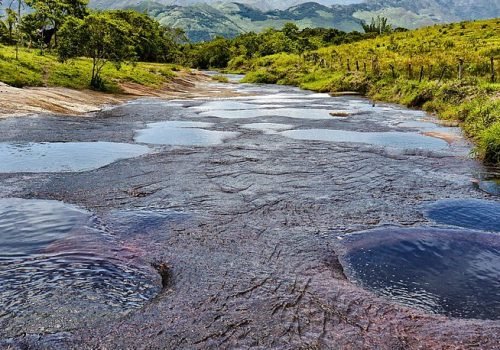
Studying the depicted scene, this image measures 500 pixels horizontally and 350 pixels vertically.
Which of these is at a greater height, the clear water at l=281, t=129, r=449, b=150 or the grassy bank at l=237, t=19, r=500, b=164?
the grassy bank at l=237, t=19, r=500, b=164

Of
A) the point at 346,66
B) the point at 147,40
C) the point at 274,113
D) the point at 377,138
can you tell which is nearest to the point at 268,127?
the point at 377,138

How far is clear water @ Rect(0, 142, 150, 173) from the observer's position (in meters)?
15.7

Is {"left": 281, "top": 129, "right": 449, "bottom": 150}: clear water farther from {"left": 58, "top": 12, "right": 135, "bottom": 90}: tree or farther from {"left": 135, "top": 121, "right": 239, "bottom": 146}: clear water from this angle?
{"left": 58, "top": 12, "right": 135, "bottom": 90}: tree

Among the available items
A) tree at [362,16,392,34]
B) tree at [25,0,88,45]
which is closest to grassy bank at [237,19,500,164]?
tree at [25,0,88,45]

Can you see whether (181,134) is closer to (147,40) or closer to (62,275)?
(62,275)

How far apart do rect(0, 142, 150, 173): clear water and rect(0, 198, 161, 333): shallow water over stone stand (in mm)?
5037

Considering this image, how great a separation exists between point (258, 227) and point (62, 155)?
10.5 metres

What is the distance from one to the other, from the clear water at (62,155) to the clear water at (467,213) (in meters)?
10.9

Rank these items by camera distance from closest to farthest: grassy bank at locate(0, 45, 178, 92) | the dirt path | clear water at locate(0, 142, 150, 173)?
1. clear water at locate(0, 142, 150, 173)
2. the dirt path
3. grassy bank at locate(0, 45, 178, 92)

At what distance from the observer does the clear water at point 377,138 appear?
20.5m

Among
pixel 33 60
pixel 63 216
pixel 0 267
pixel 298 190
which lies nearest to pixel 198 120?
pixel 298 190

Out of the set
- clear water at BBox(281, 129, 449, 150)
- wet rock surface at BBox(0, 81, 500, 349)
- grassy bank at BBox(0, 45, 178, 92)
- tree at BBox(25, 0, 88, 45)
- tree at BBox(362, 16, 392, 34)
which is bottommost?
wet rock surface at BBox(0, 81, 500, 349)

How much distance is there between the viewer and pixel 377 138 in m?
22.3

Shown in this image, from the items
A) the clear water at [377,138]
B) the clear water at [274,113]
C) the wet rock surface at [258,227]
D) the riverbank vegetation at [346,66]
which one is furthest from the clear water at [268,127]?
the riverbank vegetation at [346,66]
